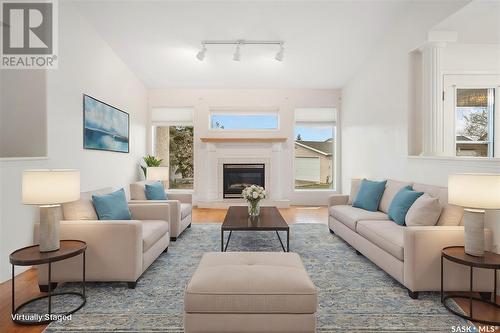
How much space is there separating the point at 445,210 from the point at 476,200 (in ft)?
2.23

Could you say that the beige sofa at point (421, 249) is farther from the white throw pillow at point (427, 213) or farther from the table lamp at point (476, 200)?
the table lamp at point (476, 200)

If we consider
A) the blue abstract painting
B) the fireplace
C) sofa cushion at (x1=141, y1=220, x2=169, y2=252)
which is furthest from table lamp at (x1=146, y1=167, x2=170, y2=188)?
sofa cushion at (x1=141, y1=220, x2=169, y2=252)

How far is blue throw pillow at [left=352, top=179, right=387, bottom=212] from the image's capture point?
162 inches

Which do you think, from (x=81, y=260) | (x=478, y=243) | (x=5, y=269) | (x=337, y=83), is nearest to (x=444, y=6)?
(x=478, y=243)

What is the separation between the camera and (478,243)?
226cm

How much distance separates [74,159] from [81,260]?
72.7 inches

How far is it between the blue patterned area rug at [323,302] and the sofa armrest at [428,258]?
0.48ft

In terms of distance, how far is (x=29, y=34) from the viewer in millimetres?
3500

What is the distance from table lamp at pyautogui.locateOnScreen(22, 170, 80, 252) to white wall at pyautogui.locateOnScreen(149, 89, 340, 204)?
504 cm

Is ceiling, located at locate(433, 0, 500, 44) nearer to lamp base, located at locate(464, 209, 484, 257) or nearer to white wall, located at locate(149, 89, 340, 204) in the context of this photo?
lamp base, located at locate(464, 209, 484, 257)

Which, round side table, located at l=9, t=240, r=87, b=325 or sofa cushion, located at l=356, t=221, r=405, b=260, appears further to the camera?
sofa cushion, located at l=356, t=221, r=405, b=260

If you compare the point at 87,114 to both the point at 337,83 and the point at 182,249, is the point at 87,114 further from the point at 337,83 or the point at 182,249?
the point at 337,83

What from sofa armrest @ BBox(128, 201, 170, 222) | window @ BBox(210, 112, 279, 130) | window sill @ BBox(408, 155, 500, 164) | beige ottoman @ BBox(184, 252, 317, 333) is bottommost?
beige ottoman @ BBox(184, 252, 317, 333)

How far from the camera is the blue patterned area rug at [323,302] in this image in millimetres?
2045
